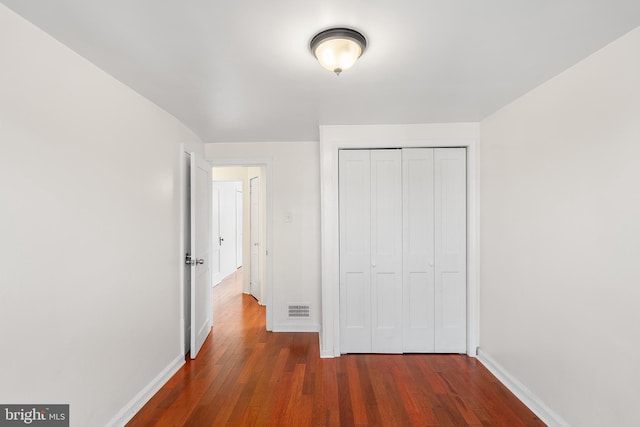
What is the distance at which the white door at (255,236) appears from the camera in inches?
204

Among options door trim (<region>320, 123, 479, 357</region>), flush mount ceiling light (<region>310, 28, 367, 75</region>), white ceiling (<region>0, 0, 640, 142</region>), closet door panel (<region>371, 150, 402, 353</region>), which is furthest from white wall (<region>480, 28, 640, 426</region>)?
flush mount ceiling light (<region>310, 28, 367, 75</region>)

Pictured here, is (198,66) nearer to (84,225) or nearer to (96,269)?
(84,225)

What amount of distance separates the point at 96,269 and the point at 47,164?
0.69 meters

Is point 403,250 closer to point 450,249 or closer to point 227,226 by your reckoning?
point 450,249

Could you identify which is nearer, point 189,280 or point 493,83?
point 493,83

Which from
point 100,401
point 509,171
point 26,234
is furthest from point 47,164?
point 509,171

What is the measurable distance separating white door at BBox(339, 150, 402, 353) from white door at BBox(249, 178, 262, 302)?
2277 mm

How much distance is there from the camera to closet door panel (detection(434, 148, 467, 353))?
125 inches

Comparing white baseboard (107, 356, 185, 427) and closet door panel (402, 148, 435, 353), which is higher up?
closet door panel (402, 148, 435, 353)

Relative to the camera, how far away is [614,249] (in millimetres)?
1688

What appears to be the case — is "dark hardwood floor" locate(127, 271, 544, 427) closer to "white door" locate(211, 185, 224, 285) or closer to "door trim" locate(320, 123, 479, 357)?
"door trim" locate(320, 123, 479, 357)

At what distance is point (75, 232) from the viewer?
1.75 m

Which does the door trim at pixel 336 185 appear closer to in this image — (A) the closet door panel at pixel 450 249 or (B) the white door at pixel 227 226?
(A) the closet door panel at pixel 450 249

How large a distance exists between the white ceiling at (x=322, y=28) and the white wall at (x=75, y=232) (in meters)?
0.22
